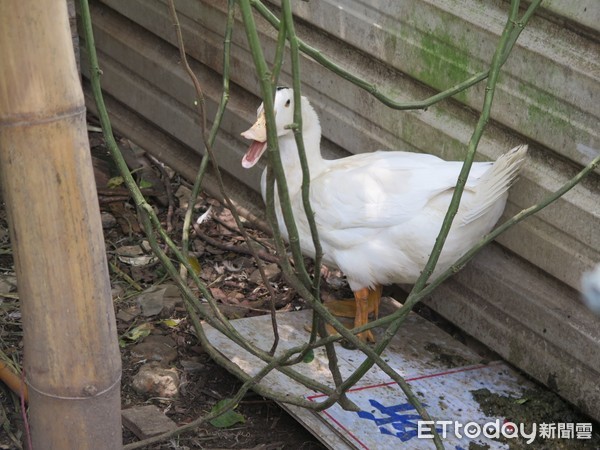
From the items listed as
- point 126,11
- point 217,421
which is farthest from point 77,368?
point 126,11

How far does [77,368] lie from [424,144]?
185cm

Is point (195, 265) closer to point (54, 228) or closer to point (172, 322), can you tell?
point (172, 322)

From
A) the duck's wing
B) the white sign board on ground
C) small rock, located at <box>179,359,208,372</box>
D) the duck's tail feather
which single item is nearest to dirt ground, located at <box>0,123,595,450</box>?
small rock, located at <box>179,359,208,372</box>

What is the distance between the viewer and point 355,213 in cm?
307

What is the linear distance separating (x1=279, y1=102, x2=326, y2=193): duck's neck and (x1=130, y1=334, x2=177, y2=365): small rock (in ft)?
2.33

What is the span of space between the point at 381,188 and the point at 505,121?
1.48 ft

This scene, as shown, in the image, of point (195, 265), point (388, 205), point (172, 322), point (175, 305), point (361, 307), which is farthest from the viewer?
point (195, 265)

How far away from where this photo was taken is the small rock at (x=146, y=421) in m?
2.73

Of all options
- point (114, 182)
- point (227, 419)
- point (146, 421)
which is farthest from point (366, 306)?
point (114, 182)

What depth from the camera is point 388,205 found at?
302 centimetres

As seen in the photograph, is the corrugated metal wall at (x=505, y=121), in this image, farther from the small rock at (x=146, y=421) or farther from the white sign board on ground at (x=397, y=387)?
the small rock at (x=146, y=421)

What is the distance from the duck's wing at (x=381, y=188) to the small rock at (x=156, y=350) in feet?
2.35

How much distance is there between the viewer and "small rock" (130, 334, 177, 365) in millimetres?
3234
